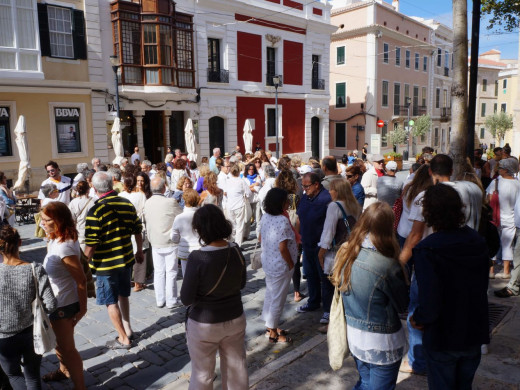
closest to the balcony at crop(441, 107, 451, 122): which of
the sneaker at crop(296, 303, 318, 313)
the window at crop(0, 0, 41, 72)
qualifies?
the window at crop(0, 0, 41, 72)

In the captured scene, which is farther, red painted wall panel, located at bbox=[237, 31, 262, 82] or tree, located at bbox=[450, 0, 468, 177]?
red painted wall panel, located at bbox=[237, 31, 262, 82]

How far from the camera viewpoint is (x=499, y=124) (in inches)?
1858

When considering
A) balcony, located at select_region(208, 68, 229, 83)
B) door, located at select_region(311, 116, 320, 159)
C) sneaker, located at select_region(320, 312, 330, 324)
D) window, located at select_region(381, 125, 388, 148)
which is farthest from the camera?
window, located at select_region(381, 125, 388, 148)

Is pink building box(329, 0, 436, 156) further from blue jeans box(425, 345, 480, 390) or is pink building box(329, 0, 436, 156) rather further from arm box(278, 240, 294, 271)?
blue jeans box(425, 345, 480, 390)

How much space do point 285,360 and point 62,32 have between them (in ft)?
54.3

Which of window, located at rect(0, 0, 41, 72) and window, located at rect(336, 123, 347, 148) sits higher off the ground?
window, located at rect(0, 0, 41, 72)

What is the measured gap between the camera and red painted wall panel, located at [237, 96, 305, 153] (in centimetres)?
2406

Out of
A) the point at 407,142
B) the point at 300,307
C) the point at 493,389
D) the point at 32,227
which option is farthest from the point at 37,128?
the point at 407,142

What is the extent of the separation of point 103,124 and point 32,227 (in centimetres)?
804

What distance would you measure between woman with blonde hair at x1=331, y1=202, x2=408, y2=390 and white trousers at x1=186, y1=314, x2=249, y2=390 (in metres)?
0.90

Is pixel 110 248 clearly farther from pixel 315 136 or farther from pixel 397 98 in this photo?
pixel 397 98

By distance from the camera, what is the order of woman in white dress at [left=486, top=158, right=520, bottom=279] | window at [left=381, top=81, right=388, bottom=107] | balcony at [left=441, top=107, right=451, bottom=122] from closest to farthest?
woman in white dress at [left=486, top=158, right=520, bottom=279]
window at [left=381, top=81, right=388, bottom=107]
balcony at [left=441, top=107, right=451, bottom=122]

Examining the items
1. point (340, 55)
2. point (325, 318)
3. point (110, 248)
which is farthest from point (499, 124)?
point (110, 248)

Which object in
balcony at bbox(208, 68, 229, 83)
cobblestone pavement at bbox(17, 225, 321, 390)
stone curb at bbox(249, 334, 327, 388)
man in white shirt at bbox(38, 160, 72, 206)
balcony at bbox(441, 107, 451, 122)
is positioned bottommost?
cobblestone pavement at bbox(17, 225, 321, 390)
